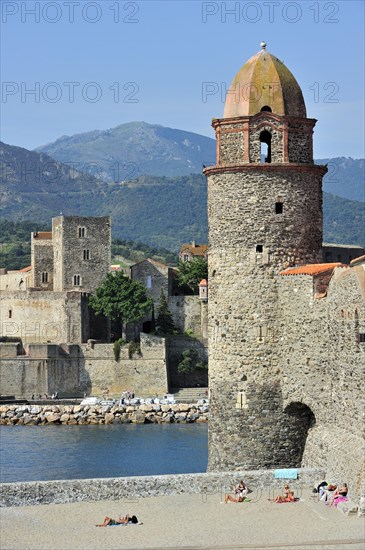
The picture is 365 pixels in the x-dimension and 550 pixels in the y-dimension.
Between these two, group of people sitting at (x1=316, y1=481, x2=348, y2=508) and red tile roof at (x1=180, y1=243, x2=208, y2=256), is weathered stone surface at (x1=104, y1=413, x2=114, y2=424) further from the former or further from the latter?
group of people sitting at (x1=316, y1=481, x2=348, y2=508)

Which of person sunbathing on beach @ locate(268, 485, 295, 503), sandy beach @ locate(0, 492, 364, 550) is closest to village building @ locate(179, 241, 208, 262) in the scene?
person sunbathing on beach @ locate(268, 485, 295, 503)

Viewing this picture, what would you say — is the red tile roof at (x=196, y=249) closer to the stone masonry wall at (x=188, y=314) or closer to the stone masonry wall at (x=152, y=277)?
the stone masonry wall at (x=152, y=277)

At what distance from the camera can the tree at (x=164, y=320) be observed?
67.9 meters

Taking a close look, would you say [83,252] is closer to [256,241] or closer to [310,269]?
[256,241]

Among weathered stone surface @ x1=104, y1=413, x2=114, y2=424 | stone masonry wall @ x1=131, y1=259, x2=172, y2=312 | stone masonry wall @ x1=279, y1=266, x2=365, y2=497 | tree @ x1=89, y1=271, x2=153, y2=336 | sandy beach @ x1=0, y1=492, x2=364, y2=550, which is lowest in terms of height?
weathered stone surface @ x1=104, y1=413, x2=114, y2=424

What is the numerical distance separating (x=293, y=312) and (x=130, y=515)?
5.74 m

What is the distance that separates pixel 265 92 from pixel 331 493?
8.89m

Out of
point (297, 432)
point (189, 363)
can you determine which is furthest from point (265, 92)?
point (189, 363)

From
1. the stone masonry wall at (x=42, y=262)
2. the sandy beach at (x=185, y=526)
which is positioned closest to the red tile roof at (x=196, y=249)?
the stone masonry wall at (x=42, y=262)

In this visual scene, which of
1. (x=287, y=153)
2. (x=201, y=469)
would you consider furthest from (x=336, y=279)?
(x=201, y=469)

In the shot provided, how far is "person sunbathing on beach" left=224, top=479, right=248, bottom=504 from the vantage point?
2394 centimetres

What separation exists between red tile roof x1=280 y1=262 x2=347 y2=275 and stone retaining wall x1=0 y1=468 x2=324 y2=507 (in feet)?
13.0

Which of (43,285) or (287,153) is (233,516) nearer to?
(287,153)

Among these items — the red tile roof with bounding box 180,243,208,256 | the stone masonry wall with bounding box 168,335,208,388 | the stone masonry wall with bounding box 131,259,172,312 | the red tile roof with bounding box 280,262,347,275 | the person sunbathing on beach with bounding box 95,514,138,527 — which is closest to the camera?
the person sunbathing on beach with bounding box 95,514,138,527
